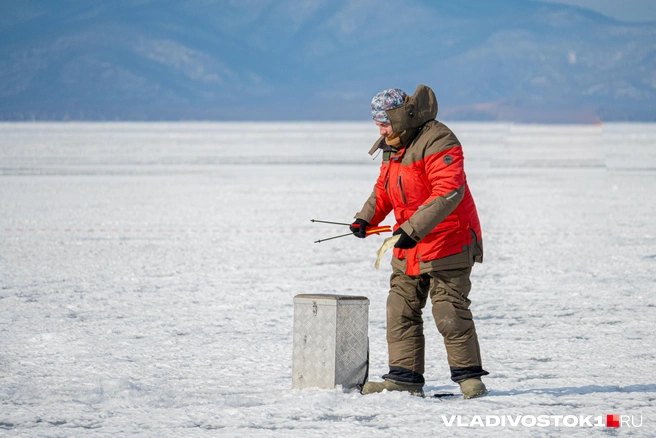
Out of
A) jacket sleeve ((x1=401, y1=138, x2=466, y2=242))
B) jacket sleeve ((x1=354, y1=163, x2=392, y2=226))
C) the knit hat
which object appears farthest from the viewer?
jacket sleeve ((x1=354, y1=163, x2=392, y2=226))

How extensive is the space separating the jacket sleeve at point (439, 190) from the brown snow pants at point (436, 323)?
0.99ft

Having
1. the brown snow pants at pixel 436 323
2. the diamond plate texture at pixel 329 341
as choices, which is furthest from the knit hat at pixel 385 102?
the diamond plate texture at pixel 329 341

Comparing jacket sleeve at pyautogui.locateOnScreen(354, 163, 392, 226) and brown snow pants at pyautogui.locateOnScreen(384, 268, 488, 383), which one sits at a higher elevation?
jacket sleeve at pyautogui.locateOnScreen(354, 163, 392, 226)

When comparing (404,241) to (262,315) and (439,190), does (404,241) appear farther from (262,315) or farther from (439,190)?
(262,315)

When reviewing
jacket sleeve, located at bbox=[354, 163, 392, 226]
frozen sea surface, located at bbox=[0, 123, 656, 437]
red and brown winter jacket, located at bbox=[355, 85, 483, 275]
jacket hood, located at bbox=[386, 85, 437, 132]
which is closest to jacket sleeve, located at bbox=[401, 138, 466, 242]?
red and brown winter jacket, located at bbox=[355, 85, 483, 275]

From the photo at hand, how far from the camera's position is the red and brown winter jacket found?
4.79 meters

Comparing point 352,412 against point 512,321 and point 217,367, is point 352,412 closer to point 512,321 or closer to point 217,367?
point 217,367

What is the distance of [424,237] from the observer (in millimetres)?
4891

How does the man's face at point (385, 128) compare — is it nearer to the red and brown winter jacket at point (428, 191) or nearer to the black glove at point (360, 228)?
the red and brown winter jacket at point (428, 191)

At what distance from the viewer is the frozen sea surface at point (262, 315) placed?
190 inches

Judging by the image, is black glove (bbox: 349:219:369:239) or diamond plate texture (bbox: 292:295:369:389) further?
black glove (bbox: 349:219:369:239)

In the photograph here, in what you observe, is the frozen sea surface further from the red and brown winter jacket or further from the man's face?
the man's face

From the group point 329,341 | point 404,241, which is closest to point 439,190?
point 404,241

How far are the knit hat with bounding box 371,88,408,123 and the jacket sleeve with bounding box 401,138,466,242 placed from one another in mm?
271
